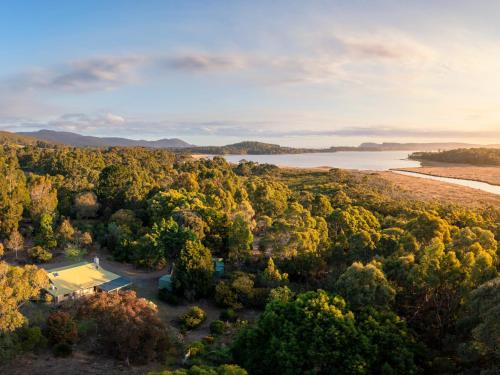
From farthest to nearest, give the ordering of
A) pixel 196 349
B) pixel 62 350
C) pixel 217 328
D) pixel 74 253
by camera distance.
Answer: pixel 74 253
pixel 217 328
pixel 196 349
pixel 62 350

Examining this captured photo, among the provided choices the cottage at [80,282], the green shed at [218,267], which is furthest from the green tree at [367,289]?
the cottage at [80,282]

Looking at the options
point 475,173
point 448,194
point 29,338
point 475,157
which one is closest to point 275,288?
point 29,338

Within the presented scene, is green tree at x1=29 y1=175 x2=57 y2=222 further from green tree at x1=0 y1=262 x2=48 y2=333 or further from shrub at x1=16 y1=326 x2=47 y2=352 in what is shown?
green tree at x1=0 y1=262 x2=48 y2=333

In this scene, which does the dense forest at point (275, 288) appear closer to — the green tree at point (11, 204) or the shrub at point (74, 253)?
the green tree at point (11, 204)

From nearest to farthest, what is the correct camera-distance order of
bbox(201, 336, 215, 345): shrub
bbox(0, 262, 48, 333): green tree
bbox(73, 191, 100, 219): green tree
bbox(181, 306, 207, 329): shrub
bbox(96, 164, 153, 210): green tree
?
bbox(0, 262, 48, 333): green tree → bbox(201, 336, 215, 345): shrub → bbox(181, 306, 207, 329): shrub → bbox(73, 191, 100, 219): green tree → bbox(96, 164, 153, 210): green tree

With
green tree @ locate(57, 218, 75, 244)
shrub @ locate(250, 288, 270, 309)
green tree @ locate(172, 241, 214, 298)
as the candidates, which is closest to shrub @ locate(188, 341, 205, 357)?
shrub @ locate(250, 288, 270, 309)

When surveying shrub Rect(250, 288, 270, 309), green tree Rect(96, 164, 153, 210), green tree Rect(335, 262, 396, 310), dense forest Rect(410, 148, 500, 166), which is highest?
A: dense forest Rect(410, 148, 500, 166)

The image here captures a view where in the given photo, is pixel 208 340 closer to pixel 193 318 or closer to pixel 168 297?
pixel 193 318
